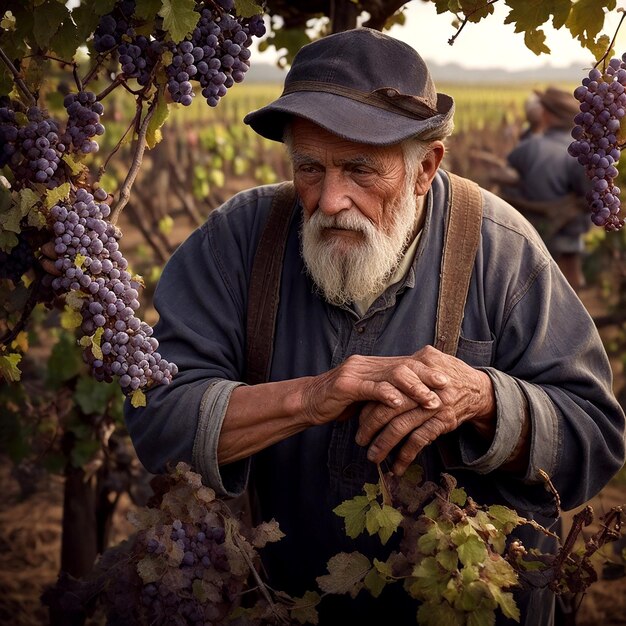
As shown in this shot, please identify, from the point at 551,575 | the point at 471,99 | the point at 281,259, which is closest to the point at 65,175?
the point at 281,259

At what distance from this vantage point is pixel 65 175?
6.75 feet

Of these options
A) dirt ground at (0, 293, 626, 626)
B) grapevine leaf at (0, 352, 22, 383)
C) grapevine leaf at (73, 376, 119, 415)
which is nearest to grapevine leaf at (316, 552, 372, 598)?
grapevine leaf at (0, 352, 22, 383)

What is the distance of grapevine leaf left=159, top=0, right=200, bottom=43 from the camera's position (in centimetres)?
194

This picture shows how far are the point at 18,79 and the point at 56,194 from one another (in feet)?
1.04

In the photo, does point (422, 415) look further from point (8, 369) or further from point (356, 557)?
point (8, 369)

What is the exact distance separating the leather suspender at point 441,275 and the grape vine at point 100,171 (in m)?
0.42

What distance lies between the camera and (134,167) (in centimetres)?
217

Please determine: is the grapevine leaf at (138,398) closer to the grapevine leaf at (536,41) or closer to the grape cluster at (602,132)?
the grape cluster at (602,132)

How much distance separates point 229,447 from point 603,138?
1.28 meters

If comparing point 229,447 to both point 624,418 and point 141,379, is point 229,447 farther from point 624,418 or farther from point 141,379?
point 624,418

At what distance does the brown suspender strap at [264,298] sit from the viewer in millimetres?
2531

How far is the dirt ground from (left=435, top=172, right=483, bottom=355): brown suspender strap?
267 centimetres

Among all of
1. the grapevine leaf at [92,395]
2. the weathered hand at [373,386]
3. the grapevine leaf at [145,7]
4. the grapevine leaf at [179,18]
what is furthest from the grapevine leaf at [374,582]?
the grapevine leaf at [92,395]

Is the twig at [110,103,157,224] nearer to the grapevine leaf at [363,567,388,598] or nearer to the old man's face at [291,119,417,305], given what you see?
the old man's face at [291,119,417,305]
